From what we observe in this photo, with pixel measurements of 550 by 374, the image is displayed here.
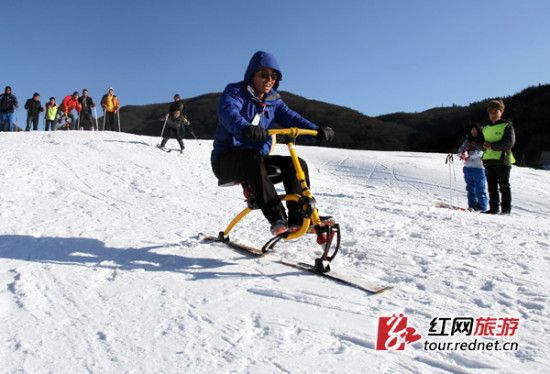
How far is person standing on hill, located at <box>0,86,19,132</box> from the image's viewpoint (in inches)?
579

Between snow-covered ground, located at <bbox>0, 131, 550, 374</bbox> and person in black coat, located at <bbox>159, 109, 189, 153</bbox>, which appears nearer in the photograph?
snow-covered ground, located at <bbox>0, 131, 550, 374</bbox>

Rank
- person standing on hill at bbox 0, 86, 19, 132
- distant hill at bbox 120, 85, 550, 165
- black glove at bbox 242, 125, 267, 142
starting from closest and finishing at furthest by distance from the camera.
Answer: black glove at bbox 242, 125, 267, 142 → person standing on hill at bbox 0, 86, 19, 132 → distant hill at bbox 120, 85, 550, 165

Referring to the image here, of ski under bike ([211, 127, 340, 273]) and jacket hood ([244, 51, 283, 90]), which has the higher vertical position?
jacket hood ([244, 51, 283, 90])

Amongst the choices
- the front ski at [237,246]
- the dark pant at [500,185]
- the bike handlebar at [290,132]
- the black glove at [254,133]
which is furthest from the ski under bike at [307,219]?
the dark pant at [500,185]

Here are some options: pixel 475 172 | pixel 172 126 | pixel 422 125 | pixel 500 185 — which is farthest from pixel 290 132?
pixel 422 125

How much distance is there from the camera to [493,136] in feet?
20.6

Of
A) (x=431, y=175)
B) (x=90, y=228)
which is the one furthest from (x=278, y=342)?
(x=431, y=175)

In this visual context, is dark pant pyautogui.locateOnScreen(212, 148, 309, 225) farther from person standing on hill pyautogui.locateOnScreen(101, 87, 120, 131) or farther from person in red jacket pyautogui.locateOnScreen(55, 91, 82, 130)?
person in red jacket pyautogui.locateOnScreen(55, 91, 82, 130)

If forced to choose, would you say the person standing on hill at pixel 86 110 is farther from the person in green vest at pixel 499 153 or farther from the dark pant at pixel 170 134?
the person in green vest at pixel 499 153

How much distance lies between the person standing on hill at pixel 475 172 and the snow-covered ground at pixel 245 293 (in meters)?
2.27

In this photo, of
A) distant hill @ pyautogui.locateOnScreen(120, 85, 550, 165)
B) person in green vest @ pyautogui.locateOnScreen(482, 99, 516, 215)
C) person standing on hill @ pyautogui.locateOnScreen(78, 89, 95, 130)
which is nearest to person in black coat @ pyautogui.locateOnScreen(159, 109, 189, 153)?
person standing on hill @ pyautogui.locateOnScreen(78, 89, 95, 130)

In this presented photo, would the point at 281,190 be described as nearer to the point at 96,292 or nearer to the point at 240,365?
the point at 96,292

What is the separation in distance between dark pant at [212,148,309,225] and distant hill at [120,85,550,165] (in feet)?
79.9

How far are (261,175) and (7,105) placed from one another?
1604 cm
